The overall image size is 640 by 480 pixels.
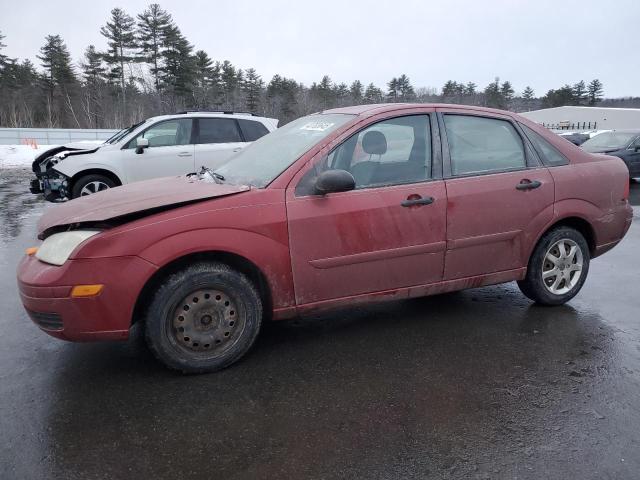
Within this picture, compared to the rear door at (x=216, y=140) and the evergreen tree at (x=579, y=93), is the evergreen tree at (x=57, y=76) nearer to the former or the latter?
the rear door at (x=216, y=140)

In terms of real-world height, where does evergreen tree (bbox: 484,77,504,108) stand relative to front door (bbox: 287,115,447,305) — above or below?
above

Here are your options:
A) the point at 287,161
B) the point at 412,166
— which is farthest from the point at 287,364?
the point at 412,166

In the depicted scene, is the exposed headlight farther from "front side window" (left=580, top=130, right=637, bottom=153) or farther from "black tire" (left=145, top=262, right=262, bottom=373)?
"front side window" (left=580, top=130, right=637, bottom=153)

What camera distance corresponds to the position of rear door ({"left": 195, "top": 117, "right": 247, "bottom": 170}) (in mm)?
9008

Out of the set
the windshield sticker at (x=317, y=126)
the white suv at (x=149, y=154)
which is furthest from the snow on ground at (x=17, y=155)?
the windshield sticker at (x=317, y=126)

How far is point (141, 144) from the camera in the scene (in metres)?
8.49

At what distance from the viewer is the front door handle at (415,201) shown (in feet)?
11.6

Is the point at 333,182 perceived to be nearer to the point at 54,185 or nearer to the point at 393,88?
the point at 54,185

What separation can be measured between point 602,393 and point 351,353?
5.20ft

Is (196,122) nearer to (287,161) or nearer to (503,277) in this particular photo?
(287,161)

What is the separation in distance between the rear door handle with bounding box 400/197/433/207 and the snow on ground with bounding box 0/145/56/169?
2186 centimetres

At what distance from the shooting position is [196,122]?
912 cm

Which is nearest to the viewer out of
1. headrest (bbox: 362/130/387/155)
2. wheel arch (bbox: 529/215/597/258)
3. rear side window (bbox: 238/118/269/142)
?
headrest (bbox: 362/130/387/155)

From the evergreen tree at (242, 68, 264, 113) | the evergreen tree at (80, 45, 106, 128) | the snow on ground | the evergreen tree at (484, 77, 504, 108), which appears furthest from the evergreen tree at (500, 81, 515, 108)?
the snow on ground
